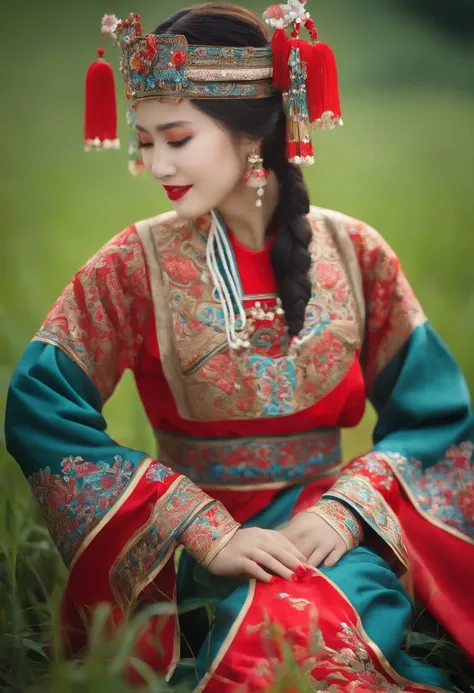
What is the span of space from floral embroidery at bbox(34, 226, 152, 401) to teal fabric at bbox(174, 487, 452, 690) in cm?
40

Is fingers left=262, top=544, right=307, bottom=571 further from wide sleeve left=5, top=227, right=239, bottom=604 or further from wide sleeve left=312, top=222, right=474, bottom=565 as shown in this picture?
wide sleeve left=312, top=222, right=474, bottom=565

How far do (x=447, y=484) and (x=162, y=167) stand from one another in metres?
0.76

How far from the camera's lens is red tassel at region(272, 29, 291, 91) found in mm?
1486

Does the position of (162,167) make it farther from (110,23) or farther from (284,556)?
(284,556)

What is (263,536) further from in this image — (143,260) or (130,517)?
(143,260)

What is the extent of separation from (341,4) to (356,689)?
1.45m

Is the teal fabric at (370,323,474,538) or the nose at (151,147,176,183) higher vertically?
the nose at (151,147,176,183)

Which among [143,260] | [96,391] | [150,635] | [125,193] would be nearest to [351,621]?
[150,635]

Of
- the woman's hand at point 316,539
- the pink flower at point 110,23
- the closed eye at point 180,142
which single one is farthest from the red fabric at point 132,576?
the pink flower at point 110,23

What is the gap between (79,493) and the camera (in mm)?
1470

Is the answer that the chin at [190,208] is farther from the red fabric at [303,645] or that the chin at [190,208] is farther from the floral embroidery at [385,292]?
the red fabric at [303,645]

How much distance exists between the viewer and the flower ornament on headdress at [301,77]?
147 centimetres

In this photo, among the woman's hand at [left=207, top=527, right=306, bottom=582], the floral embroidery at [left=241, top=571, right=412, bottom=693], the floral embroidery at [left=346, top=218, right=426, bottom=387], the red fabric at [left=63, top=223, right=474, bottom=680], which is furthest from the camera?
the floral embroidery at [left=346, top=218, right=426, bottom=387]

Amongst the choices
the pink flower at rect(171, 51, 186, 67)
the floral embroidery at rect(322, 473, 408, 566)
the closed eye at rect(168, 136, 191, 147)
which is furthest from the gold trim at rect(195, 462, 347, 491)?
the pink flower at rect(171, 51, 186, 67)
